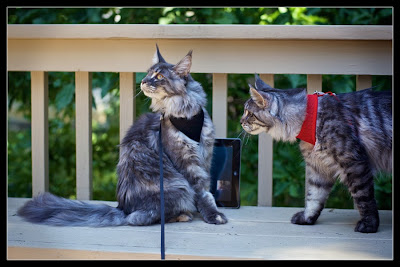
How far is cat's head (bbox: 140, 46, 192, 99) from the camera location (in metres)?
2.30

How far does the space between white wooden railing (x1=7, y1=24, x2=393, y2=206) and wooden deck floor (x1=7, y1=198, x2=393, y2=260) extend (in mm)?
525

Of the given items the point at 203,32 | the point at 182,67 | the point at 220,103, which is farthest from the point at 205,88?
the point at 182,67

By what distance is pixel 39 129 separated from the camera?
274 centimetres

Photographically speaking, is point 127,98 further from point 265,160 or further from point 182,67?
point 265,160

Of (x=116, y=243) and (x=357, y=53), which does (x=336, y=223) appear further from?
(x=116, y=243)

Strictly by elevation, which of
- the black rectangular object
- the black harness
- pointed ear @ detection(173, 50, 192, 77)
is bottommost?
the black rectangular object

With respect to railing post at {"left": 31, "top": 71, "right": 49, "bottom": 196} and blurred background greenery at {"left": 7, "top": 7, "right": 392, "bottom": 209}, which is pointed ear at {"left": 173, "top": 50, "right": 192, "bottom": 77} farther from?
railing post at {"left": 31, "top": 71, "right": 49, "bottom": 196}

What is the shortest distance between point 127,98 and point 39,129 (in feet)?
1.88

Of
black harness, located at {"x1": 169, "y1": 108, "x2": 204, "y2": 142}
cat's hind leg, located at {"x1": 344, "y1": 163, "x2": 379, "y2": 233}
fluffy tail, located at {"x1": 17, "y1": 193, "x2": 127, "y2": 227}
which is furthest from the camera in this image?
black harness, located at {"x1": 169, "y1": 108, "x2": 204, "y2": 142}

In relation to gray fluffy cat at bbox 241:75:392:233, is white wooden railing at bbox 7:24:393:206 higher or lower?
higher

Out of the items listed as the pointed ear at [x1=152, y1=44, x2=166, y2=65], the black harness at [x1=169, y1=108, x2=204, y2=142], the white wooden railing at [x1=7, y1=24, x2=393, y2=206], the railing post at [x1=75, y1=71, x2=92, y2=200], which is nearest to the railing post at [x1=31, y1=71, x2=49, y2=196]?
the white wooden railing at [x1=7, y1=24, x2=393, y2=206]

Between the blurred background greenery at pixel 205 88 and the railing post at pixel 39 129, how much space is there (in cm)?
29

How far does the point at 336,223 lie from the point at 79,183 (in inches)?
58.6

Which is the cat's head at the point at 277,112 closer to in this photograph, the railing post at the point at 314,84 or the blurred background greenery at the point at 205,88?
the railing post at the point at 314,84
